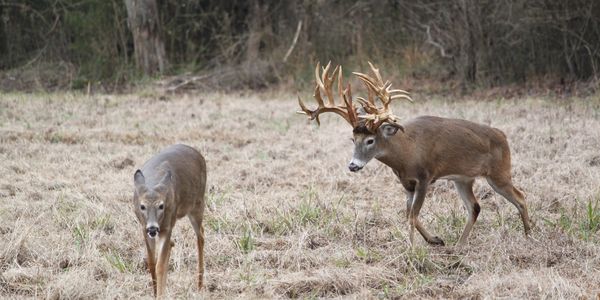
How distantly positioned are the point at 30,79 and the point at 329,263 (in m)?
14.8

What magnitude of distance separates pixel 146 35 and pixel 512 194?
1335cm

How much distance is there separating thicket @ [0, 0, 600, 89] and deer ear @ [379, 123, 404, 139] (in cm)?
874

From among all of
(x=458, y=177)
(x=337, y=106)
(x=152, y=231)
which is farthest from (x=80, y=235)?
(x=458, y=177)

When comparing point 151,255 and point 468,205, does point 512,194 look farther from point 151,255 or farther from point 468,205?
point 151,255

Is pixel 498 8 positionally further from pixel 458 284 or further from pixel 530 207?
pixel 458 284

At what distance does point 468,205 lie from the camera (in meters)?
7.10

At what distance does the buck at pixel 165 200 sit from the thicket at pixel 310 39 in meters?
10.3

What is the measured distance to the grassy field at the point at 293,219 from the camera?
18.4 ft

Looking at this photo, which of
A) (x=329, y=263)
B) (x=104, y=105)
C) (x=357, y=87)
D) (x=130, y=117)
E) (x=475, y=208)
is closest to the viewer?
(x=329, y=263)

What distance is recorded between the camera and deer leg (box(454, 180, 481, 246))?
266 inches

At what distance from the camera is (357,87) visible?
Answer: 17125mm

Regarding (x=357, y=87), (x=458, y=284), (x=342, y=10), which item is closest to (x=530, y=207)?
(x=458, y=284)

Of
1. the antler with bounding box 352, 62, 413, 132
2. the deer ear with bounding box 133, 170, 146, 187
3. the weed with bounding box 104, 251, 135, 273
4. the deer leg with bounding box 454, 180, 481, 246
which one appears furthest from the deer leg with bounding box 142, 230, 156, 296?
the deer leg with bounding box 454, 180, 481, 246

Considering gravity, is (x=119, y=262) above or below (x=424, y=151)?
below
